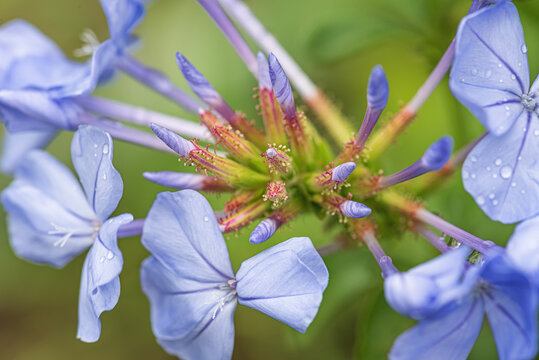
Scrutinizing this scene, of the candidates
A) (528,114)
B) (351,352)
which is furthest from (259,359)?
(528,114)

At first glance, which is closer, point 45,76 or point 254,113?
point 45,76

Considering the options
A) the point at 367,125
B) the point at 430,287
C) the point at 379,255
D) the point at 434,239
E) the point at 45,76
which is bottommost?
the point at 434,239

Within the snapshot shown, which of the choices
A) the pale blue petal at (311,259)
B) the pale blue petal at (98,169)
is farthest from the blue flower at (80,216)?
the pale blue petal at (311,259)

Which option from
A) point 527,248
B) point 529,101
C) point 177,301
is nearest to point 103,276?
point 177,301

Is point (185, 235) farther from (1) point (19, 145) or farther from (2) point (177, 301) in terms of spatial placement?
(1) point (19, 145)

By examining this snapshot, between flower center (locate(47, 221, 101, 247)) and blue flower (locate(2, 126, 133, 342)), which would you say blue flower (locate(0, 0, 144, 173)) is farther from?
flower center (locate(47, 221, 101, 247))

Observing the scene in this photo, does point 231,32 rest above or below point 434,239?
above

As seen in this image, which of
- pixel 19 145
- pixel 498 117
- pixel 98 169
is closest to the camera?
pixel 498 117

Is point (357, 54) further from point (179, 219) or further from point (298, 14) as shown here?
point (179, 219)

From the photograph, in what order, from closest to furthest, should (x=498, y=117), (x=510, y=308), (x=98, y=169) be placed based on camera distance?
(x=510, y=308) → (x=498, y=117) → (x=98, y=169)
